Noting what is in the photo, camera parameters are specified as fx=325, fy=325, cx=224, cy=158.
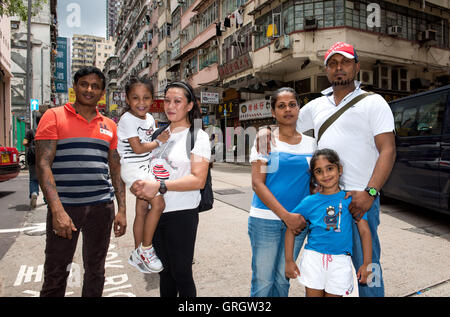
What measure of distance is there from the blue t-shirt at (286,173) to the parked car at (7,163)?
319 inches

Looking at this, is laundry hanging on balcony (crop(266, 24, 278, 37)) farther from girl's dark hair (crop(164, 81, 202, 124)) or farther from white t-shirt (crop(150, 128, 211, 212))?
white t-shirt (crop(150, 128, 211, 212))

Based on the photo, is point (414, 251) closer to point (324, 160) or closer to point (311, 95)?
point (324, 160)

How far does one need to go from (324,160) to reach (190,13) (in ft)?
94.6

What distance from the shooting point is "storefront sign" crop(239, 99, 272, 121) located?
64.0 ft

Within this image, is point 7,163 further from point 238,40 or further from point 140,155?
point 238,40

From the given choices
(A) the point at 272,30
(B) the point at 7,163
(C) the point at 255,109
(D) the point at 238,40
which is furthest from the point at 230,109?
(B) the point at 7,163

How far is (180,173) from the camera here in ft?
6.91

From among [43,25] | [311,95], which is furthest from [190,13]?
[43,25]

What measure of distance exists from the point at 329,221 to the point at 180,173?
1.00m

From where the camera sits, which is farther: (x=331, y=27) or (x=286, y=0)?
(x=286, y=0)

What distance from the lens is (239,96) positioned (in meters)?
22.7

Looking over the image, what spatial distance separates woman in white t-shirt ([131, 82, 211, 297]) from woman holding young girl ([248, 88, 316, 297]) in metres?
0.39

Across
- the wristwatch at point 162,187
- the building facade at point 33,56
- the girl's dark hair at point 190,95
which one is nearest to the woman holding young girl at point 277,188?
the girl's dark hair at point 190,95

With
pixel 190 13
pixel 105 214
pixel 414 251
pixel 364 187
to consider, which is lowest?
pixel 414 251
